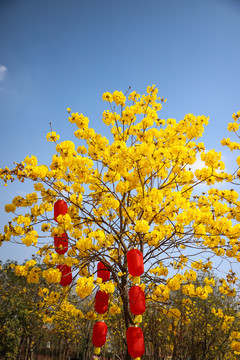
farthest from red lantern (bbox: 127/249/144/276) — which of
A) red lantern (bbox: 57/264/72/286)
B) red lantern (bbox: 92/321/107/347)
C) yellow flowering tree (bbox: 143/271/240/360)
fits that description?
red lantern (bbox: 92/321/107/347)

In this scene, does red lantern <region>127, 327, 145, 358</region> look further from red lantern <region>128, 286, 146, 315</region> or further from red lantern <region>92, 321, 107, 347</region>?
red lantern <region>92, 321, 107, 347</region>

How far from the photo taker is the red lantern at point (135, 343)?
3.02 meters

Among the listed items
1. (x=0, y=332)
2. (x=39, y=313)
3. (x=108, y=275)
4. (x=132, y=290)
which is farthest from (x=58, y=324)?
(x=132, y=290)

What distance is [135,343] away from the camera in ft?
9.98

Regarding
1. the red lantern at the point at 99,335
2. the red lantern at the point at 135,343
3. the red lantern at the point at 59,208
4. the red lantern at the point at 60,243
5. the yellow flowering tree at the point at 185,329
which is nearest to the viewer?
the red lantern at the point at 135,343

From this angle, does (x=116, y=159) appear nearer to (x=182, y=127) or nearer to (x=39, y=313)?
(x=182, y=127)

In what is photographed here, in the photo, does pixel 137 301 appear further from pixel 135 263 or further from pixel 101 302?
pixel 101 302

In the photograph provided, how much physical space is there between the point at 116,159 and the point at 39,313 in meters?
10.6

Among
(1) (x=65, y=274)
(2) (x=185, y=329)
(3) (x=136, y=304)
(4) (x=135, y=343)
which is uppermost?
(1) (x=65, y=274)

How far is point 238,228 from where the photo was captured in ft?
11.4

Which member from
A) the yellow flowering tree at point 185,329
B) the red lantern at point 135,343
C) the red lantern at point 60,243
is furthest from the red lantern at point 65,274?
the yellow flowering tree at point 185,329

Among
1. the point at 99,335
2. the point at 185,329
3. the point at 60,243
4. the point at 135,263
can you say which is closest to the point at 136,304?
the point at 135,263

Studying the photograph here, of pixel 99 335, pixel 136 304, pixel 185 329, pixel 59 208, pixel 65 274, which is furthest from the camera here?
pixel 185 329

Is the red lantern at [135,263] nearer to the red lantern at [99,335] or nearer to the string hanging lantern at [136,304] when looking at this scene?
the string hanging lantern at [136,304]
